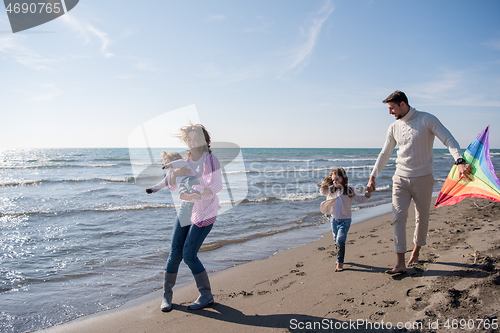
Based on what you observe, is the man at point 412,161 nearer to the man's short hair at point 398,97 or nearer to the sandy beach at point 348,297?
the man's short hair at point 398,97

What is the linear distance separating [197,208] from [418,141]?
2.65 m

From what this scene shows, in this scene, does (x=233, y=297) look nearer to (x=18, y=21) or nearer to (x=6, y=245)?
(x=6, y=245)


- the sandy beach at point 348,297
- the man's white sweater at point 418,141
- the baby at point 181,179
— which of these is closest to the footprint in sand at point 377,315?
the sandy beach at point 348,297

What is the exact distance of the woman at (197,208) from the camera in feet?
9.79

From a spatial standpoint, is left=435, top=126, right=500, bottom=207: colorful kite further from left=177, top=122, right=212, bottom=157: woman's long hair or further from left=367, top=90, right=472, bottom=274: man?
left=177, top=122, right=212, bottom=157: woman's long hair

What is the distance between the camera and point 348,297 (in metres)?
3.06

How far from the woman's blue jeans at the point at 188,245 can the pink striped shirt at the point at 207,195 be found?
106mm

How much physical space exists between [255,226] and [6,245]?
5476 mm

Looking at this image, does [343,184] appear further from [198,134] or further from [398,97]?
[198,134]

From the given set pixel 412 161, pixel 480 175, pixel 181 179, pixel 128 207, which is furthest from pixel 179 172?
pixel 128 207

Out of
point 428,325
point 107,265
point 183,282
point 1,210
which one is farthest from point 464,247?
point 1,210

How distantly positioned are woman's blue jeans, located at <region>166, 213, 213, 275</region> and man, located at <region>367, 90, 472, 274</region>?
91.0 inches

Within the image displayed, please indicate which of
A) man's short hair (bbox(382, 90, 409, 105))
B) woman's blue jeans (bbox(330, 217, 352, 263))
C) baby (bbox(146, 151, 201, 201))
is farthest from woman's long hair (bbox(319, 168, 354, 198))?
baby (bbox(146, 151, 201, 201))

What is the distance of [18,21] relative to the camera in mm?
5648
